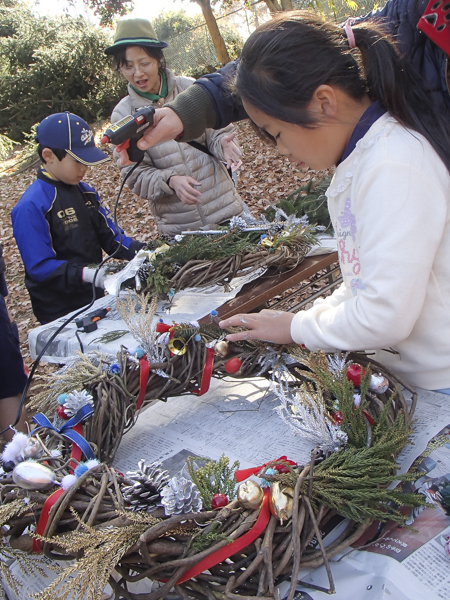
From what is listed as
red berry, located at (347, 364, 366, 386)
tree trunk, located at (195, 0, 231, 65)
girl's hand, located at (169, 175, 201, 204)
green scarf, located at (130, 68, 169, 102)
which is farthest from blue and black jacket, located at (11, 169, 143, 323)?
tree trunk, located at (195, 0, 231, 65)

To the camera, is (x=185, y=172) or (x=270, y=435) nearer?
(x=270, y=435)

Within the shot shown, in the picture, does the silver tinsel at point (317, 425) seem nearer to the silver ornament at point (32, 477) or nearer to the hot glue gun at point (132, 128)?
the silver ornament at point (32, 477)

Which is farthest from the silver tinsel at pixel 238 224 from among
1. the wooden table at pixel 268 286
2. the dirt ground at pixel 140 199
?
the dirt ground at pixel 140 199

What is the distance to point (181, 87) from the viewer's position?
296 centimetres

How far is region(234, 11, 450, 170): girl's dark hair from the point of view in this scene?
100 centimetres

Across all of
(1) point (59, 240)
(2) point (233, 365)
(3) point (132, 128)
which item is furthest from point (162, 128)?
(1) point (59, 240)

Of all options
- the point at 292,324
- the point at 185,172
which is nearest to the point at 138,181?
the point at 185,172

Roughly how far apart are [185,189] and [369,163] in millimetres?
1792

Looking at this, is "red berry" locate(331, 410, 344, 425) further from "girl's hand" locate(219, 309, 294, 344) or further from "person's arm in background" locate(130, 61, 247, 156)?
"person's arm in background" locate(130, 61, 247, 156)

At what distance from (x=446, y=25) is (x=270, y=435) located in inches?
38.8

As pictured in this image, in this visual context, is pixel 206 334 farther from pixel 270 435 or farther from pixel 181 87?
pixel 181 87

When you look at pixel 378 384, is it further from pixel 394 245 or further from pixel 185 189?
pixel 185 189

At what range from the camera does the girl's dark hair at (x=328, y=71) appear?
1.00 meters

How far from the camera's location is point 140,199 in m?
8.15
